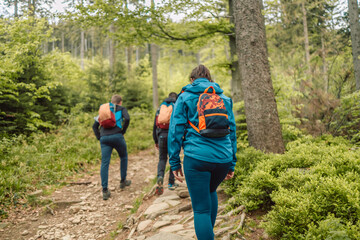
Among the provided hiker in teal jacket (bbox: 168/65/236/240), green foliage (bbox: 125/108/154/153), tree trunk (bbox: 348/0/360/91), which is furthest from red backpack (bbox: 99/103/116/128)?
tree trunk (bbox: 348/0/360/91)

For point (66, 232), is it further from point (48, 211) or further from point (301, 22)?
point (301, 22)

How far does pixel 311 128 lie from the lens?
6797mm

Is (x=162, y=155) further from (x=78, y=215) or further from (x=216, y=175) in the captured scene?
(x=216, y=175)

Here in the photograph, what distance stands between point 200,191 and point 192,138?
54 cm

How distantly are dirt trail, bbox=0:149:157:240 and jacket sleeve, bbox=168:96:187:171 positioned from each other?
8.33 feet

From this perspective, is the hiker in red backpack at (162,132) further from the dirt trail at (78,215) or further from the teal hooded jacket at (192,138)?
the teal hooded jacket at (192,138)

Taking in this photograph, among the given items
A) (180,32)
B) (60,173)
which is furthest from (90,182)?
(180,32)

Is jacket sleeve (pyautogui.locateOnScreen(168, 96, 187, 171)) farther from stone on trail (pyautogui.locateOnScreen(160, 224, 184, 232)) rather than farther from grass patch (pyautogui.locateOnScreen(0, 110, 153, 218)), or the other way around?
grass patch (pyautogui.locateOnScreen(0, 110, 153, 218))

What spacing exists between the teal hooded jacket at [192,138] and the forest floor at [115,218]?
112 cm

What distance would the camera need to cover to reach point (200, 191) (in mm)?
2287

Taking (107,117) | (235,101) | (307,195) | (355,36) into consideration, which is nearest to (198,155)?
(307,195)

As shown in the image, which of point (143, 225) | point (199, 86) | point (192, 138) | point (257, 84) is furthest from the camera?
point (257, 84)

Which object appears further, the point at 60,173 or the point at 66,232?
the point at 60,173

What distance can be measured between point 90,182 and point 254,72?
534 cm
